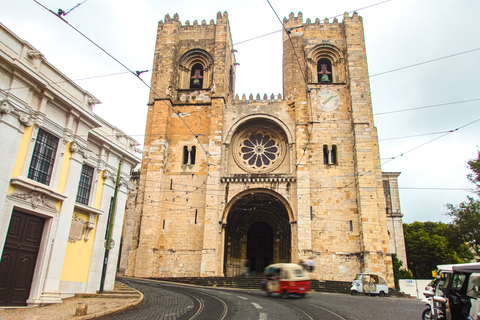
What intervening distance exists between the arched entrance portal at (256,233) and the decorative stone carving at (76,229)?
1222 cm

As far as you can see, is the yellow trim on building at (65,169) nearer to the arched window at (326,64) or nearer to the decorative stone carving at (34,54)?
the decorative stone carving at (34,54)

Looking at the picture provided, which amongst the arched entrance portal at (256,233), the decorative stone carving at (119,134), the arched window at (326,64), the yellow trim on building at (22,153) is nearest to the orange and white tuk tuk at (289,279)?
the yellow trim on building at (22,153)

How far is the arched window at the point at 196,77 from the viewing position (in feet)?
87.1

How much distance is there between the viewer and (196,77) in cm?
2689

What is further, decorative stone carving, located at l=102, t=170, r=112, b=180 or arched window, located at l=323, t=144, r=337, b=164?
arched window, located at l=323, t=144, r=337, b=164

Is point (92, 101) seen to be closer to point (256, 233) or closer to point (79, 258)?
point (79, 258)

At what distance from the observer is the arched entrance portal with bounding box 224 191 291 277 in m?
24.6

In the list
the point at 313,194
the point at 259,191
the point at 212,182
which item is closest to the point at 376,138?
the point at 313,194

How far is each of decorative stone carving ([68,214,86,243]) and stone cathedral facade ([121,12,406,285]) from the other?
32.3 feet

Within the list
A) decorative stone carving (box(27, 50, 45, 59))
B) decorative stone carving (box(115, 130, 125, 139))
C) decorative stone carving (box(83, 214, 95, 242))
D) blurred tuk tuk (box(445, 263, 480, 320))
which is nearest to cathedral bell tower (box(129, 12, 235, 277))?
decorative stone carving (box(115, 130, 125, 139))

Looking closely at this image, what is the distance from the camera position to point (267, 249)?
91.4 ft

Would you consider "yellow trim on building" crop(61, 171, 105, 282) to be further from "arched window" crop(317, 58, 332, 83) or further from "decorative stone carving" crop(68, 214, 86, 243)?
"arched window" crop(317, 58, 332, 83)

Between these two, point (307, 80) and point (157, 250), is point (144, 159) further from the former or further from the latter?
point (307, 80)

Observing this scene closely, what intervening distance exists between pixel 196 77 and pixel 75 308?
65.9ft
